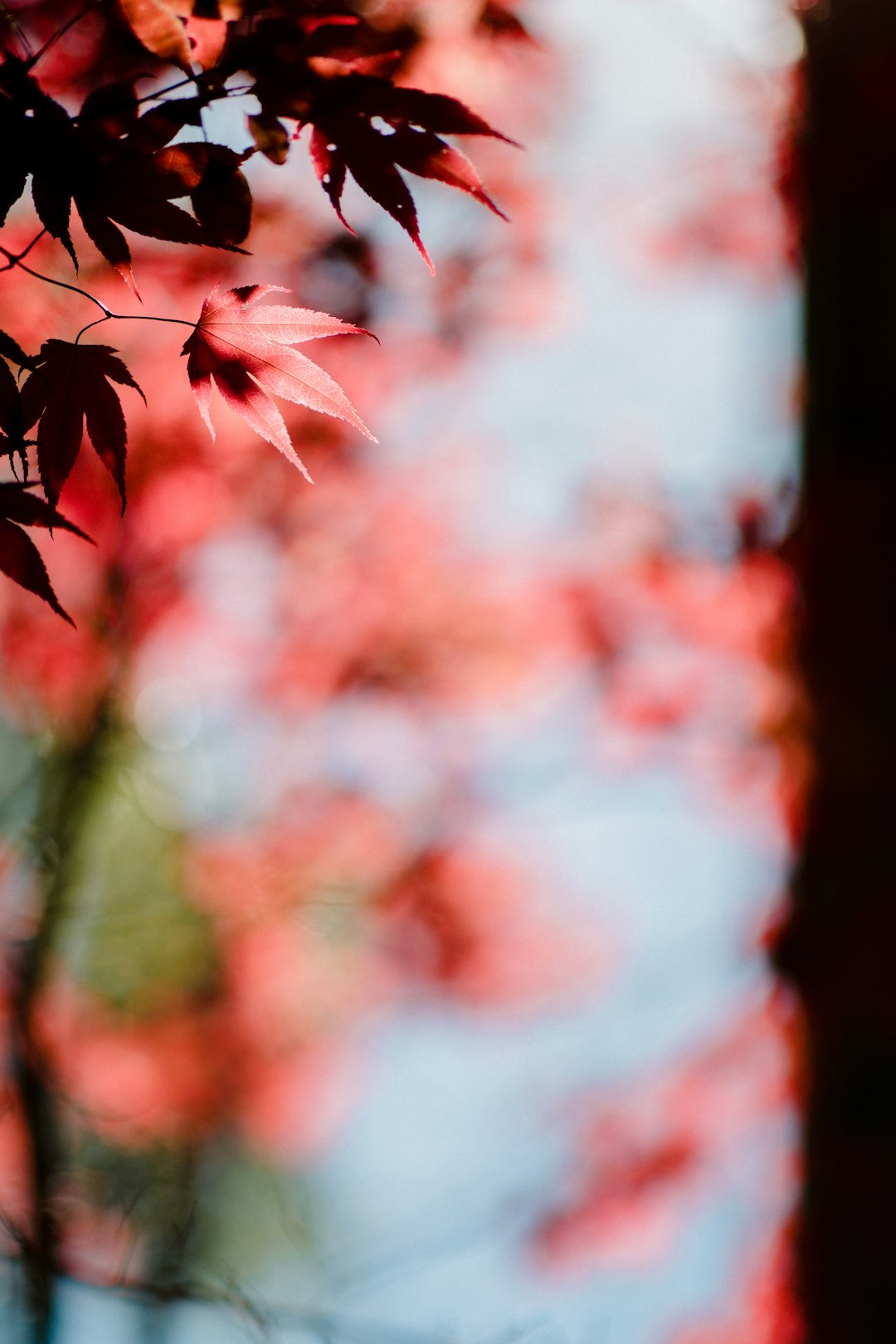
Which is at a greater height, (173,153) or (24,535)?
(173,153)

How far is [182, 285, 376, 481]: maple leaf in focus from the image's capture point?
1028mm

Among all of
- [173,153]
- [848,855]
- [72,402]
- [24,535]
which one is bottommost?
[848,855]

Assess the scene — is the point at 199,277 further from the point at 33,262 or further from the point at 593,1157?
the point at 593,1157

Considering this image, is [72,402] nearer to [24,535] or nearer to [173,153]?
[24,535]

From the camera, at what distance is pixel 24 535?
3.37 ft

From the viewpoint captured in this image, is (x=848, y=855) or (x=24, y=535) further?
(x=848, y=855)

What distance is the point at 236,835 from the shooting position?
4.11 metres

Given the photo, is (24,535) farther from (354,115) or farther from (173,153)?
(354,115)

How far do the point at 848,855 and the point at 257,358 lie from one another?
11.4 feet

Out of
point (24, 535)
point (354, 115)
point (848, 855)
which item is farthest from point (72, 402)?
point (848, 855)

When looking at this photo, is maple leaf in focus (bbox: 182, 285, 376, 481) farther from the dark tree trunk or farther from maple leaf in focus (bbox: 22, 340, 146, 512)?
the dark tree trunk

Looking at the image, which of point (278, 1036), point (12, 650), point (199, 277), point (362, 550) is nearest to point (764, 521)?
point (362, 550)

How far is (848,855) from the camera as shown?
3.72 m

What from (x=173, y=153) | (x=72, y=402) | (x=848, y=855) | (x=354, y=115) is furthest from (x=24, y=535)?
(x=848, y=855)
